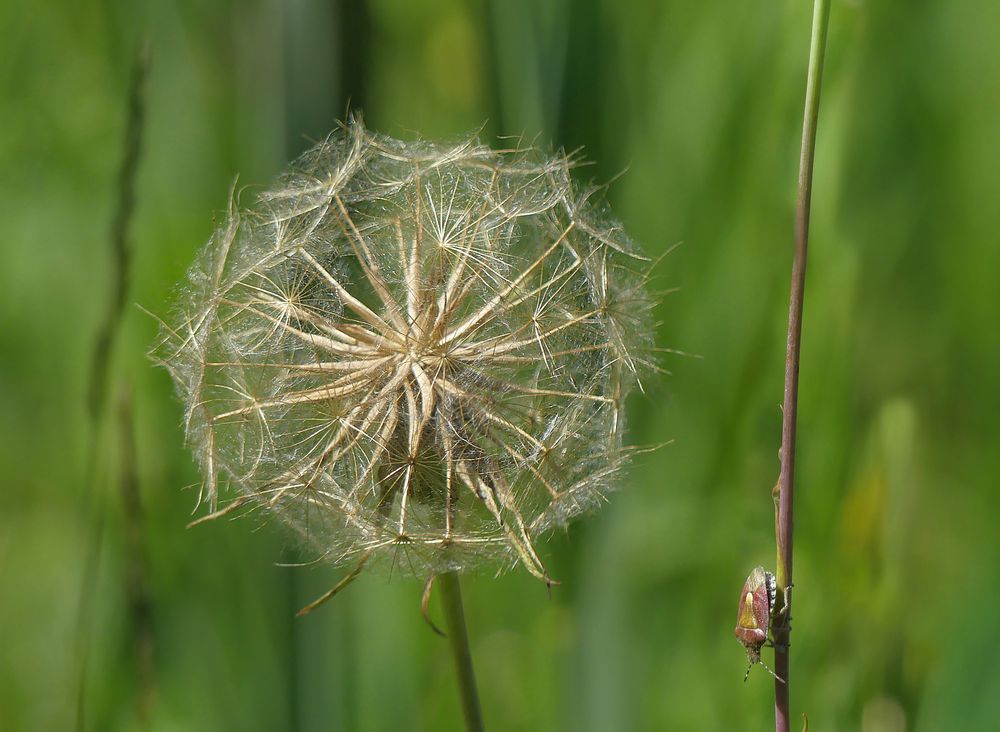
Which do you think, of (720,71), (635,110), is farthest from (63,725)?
(720,71)

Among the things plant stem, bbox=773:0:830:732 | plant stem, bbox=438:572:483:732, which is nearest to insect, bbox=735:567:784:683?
plant stem, bbox=773:0:830:732

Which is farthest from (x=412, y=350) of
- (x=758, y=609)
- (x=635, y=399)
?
(x=635, y=399)

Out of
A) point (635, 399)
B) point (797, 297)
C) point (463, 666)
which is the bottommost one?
point (463, 666)

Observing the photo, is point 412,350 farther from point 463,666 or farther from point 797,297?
point 797,297

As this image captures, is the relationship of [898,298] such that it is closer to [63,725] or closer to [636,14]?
[636,14]

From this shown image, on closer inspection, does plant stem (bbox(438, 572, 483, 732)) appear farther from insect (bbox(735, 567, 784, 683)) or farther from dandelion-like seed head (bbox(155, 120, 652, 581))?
insect (bbox(735, 567, 784, 683))

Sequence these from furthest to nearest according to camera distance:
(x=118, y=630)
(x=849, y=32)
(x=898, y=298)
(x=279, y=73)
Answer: (x=898, y=298) < (x=118, y=630) < (x=279, y=73) < (x=849, y=32)
